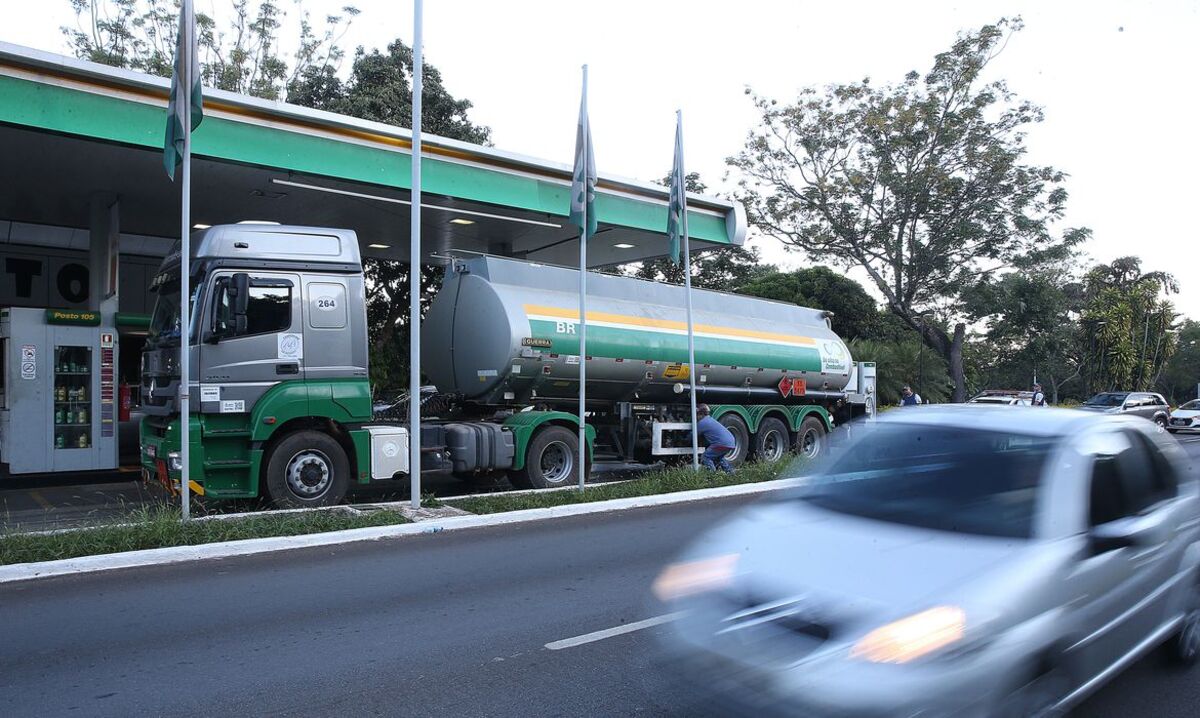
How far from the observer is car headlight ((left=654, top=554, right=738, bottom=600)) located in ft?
13.1

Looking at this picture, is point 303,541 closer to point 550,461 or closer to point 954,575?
point 550,461

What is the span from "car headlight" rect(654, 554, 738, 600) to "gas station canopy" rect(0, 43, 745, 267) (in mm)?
10780

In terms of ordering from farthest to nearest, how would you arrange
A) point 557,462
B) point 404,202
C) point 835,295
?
point 835,295 → point 404,202 → point 557,462

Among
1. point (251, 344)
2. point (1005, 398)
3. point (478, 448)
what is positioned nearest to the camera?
point (251, 344)

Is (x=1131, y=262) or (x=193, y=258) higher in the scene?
(x=1131, y=262)

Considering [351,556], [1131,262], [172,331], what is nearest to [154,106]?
[172,331]

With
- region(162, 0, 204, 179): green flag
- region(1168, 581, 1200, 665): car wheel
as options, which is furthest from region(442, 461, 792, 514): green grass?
region(1168, 581, 1200, 665): car wheel

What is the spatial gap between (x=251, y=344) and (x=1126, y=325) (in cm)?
4956

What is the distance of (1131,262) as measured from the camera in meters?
58.5

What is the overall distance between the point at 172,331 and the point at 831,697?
30.9 feet

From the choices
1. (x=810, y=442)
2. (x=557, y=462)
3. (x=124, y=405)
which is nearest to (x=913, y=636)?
(x=557, y=462)

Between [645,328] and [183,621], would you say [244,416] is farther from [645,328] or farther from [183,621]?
[645,328]

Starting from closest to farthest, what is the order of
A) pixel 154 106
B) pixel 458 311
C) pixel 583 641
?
pixel 583 641 < pixel 154 106 < pixel 458 311

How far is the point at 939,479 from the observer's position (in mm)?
4363
